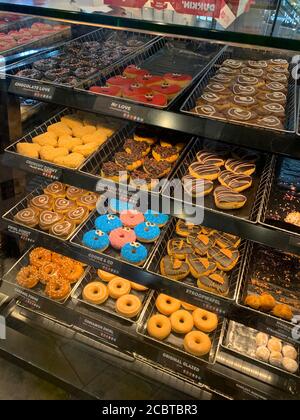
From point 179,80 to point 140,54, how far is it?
409 mm

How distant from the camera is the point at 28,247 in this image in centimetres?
221

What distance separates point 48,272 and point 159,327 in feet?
2.16

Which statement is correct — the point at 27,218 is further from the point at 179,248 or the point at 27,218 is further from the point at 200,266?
the point at 200,266

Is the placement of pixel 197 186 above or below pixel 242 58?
below

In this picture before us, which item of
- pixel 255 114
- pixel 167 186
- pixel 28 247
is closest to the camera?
pixel 255 114

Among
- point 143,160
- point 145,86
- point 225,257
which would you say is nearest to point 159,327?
point 225,257

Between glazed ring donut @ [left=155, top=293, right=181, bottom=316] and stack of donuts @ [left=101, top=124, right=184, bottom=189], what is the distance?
25.0 inches

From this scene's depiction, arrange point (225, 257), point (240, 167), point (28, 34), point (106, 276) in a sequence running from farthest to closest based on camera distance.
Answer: point (28, 34), point (106, 276), point (225, 257), point (240, 167)

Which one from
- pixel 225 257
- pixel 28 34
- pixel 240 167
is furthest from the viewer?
pixel 28 34

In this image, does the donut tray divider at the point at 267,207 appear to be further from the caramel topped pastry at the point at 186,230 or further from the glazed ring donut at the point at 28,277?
the glazed ring donut at the point at 28,277

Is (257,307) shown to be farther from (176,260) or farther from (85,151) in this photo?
(85,151)

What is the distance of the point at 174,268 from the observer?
1722 millimetres

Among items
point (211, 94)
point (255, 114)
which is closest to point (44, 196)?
point (211, 94)

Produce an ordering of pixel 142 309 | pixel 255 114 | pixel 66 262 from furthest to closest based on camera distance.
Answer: pixel 66 262, pixel 142 309, pixel 255 114
